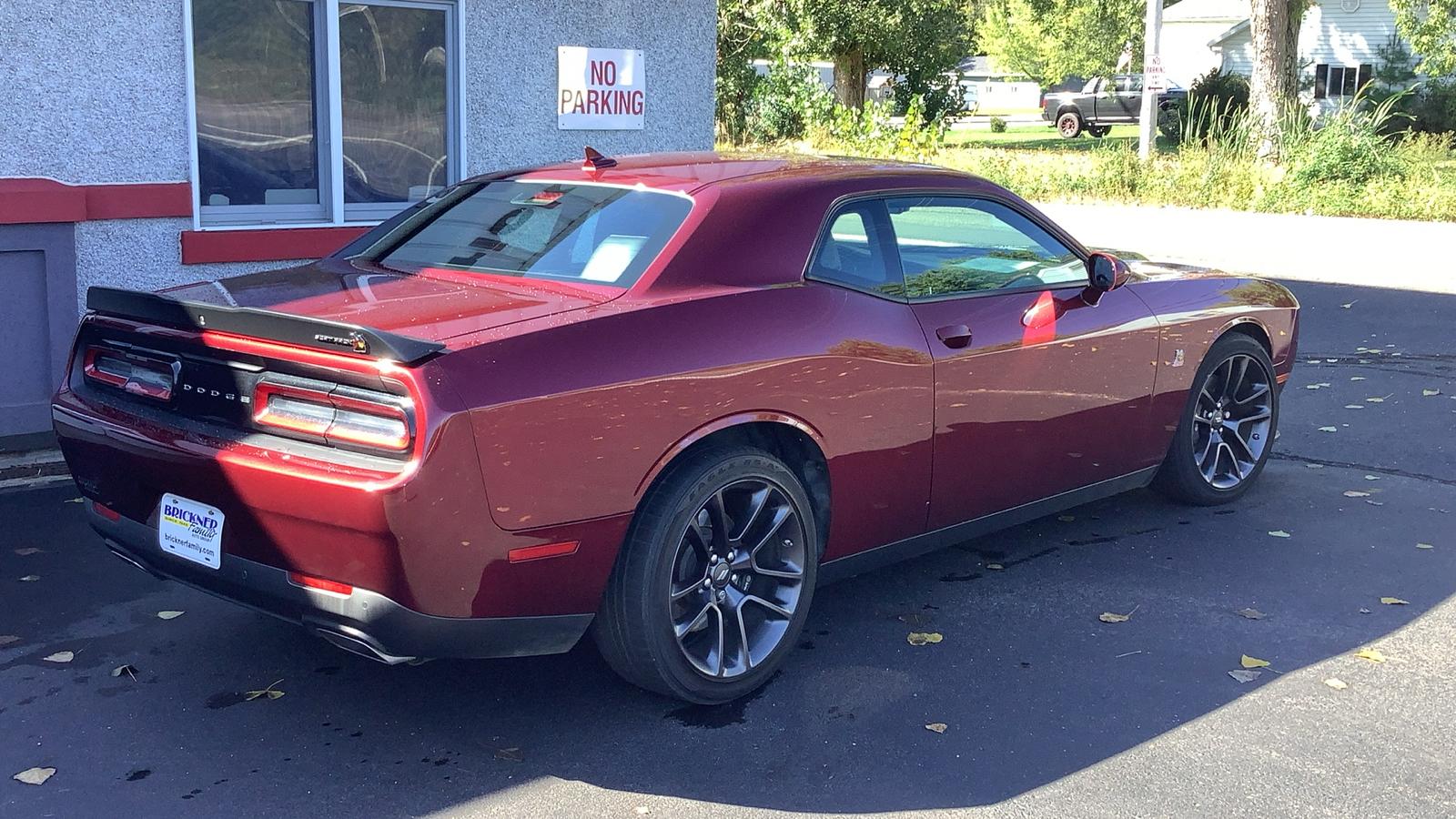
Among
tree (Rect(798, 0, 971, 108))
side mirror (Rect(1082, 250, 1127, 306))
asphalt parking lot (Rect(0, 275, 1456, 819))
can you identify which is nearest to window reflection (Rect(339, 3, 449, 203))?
asphalt parking lot (Rect(0, 275, 1456, 819))

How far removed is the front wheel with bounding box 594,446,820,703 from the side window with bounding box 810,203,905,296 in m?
0.72

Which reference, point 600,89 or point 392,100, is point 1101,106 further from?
point 392,100

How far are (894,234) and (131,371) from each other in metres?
2.42

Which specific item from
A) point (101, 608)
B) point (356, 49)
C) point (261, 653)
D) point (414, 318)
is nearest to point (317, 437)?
point (414, 318)

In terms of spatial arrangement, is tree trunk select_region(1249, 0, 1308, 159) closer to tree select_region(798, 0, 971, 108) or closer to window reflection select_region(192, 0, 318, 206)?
tree select_region(798, 0, 971, 108)

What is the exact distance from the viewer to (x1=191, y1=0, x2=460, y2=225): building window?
744 cm

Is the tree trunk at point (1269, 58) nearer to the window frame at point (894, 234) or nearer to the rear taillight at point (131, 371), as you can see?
the window frame at point (894, 234)

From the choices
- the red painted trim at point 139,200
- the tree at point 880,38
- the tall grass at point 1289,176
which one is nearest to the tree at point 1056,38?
the tree at point 880,38

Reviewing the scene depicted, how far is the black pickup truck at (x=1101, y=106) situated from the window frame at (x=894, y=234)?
39545mm

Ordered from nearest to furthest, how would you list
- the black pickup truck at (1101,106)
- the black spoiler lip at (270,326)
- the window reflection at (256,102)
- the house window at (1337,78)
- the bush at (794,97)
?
the black spoiler lip at (270,326)
the window reflection at (256,102)
the bush at (794,97)
the house window at (1337,78)
the black pickup truck at (1101,106)

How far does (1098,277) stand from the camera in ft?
16.9

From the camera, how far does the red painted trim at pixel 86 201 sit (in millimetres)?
6418

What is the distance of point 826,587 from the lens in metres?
5.14

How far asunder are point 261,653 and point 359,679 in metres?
0.40
